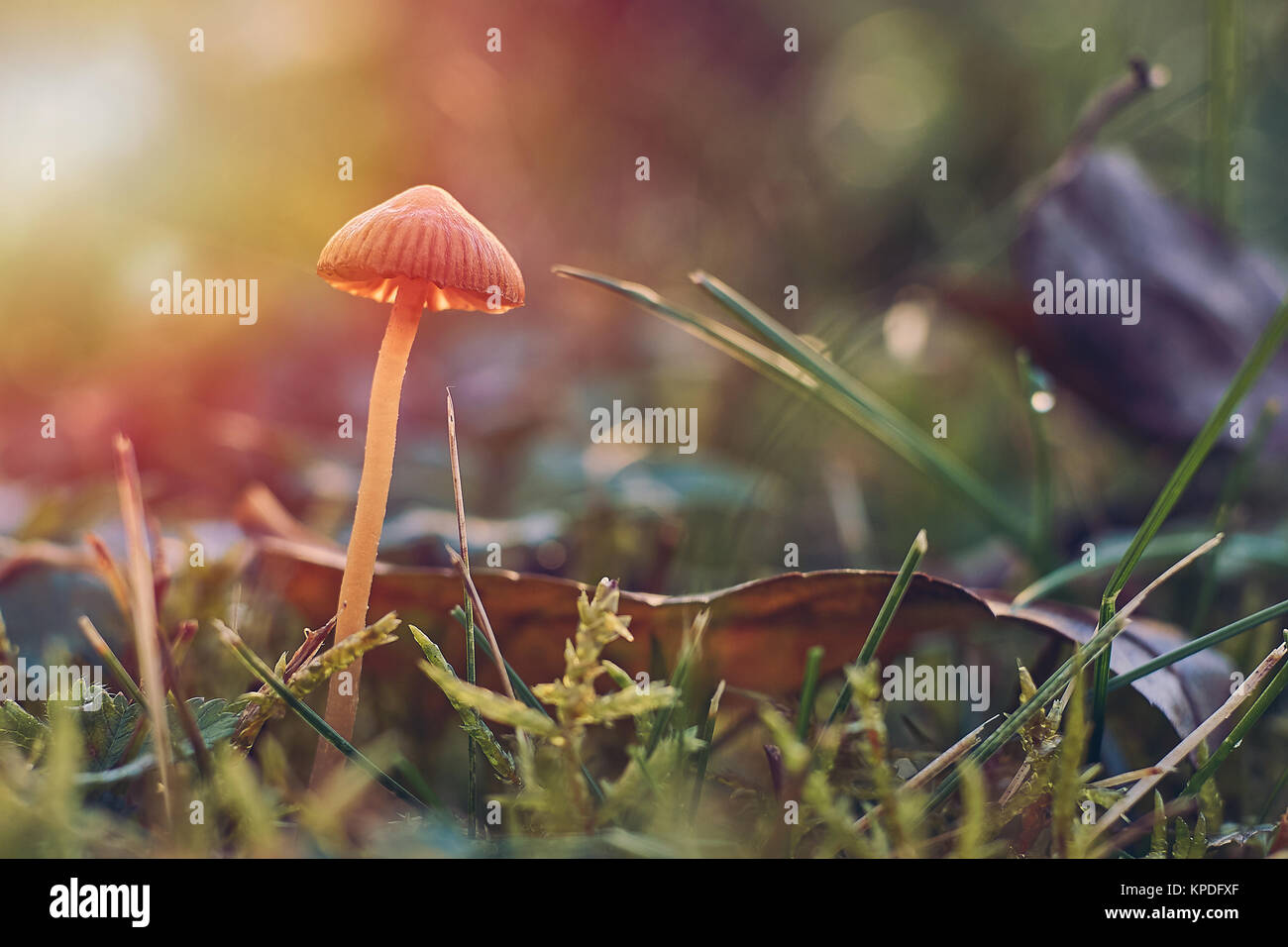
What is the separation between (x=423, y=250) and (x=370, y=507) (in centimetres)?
24

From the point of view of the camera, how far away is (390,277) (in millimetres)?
803

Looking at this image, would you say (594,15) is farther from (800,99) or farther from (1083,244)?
(1083,244)

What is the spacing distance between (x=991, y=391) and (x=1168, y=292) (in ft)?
2.29

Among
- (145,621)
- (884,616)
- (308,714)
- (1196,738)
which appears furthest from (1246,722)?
(145,621)

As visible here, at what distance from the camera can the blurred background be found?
1654mm

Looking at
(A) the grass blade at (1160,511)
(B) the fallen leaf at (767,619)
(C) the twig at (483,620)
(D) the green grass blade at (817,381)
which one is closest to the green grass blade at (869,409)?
(D) the green grass blade at (817,381)

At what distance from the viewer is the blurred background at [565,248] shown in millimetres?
1654

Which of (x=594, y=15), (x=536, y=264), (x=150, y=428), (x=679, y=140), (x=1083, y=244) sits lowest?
(x=150, y=428)

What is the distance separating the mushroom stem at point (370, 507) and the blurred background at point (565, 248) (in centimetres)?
44

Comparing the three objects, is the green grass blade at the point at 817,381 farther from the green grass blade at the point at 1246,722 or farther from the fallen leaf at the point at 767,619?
the green grass blade at the point at 1246,722

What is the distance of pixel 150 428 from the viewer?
1880mm

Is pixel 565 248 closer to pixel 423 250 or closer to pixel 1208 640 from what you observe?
pixel 423 250

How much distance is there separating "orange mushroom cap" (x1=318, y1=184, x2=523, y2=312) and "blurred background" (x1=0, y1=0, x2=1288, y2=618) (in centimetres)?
53

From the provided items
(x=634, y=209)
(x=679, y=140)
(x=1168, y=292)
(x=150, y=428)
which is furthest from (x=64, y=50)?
(x=1168, y=292)
